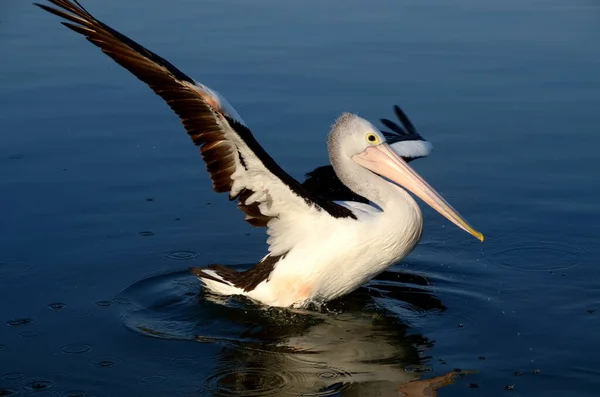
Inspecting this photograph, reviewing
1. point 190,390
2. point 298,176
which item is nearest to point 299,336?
point 190,390

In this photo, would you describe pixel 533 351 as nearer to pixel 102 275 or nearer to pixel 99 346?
pixel 99 346

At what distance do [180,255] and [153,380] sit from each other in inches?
78.5

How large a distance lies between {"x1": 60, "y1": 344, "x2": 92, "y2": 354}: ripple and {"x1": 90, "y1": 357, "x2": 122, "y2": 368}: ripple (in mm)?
134

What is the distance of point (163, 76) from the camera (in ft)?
19.4

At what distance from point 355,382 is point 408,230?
1306mm

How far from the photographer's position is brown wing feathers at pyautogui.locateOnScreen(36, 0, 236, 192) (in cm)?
580

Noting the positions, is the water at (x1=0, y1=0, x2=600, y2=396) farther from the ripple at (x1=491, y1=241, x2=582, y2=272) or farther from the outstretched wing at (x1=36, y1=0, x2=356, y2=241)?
the outstretched wing at (x1=36, y1=0, x2=356, y2=241)

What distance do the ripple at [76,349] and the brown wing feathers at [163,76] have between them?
1.29 meters

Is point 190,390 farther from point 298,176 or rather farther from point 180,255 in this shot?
point 298,176

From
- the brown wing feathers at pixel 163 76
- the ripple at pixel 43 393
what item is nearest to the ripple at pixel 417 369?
the brown wing feathers at pixel 163 76

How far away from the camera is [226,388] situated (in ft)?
17.4

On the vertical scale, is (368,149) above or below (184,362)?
above

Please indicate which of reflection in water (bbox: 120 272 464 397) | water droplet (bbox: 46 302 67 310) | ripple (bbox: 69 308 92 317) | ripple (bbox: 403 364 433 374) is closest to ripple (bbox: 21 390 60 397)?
reflection in water (bbox: 120 272 464 397)

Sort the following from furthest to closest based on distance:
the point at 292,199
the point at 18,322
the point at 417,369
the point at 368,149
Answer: the point at 368,149 < the point at 292,199 < the point at 18,322 < the point at 417,369
